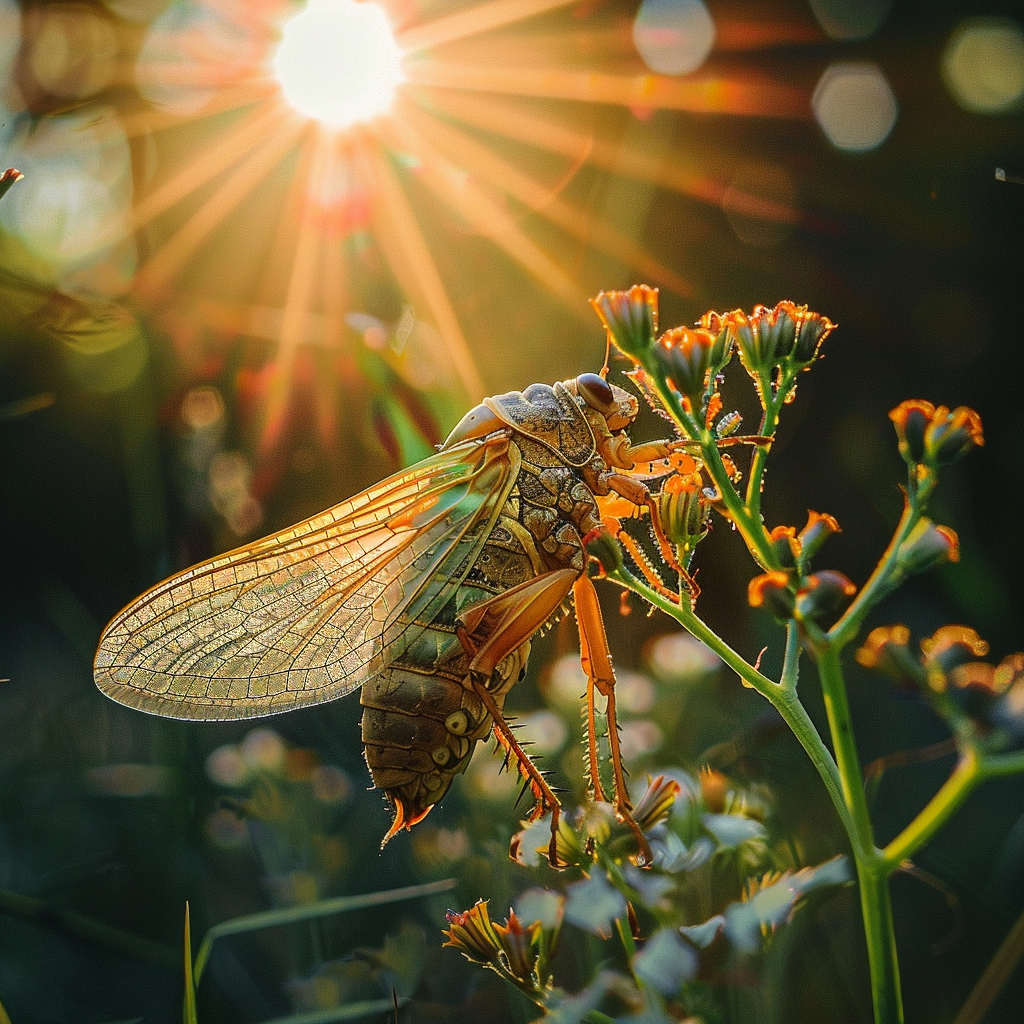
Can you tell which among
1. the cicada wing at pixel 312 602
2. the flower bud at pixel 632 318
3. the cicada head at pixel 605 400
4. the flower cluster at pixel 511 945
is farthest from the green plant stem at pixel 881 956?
the cicada head at pixel 605 400

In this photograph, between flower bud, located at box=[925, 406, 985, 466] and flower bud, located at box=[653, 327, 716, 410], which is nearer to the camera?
flower bud, located at box=[925, 406, 985, 466]

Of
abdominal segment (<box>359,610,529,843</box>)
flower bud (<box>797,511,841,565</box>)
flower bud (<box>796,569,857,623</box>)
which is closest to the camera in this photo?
flower bud (<box>796,569,857,623</box>)

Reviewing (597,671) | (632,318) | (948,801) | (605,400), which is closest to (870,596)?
(948,801)

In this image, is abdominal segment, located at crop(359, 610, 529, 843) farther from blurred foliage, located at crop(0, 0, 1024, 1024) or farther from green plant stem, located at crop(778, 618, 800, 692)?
green plant stem, located at crop(778, 618, 800, 692)

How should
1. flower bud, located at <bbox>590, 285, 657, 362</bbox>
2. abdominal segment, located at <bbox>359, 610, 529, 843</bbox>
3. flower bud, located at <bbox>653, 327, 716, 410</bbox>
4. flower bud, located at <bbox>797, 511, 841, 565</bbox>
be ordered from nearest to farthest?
flower bud, located at <bbox>797, 511, 841, 565</bbox>, flower bud, located at <bbox>653, 327, 716, 410</bbox>, flower bud, located at <bbox>590, 285, 657, 362</bbox>, abdominal segment, located at <bbox>359, 610, 529, 843</bbox>

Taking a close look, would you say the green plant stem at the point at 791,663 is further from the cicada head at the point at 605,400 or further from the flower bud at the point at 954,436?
the cicada head at the point at 605,400

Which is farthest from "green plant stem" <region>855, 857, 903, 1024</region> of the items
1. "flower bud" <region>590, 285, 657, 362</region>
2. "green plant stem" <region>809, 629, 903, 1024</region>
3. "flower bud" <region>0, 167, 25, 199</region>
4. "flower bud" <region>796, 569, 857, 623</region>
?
"flower bud" <region>0, 167, 25, 199</region>

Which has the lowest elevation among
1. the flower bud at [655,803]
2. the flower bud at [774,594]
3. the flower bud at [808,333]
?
the flower bud at [655,803]
